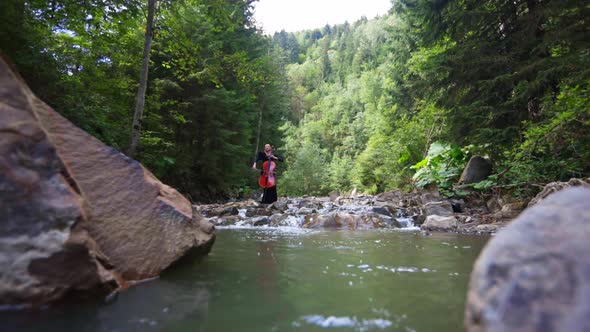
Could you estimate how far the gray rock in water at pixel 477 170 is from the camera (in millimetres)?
9961

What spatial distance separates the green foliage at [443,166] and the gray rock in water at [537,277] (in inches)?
374

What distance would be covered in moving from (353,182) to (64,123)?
1082 inches

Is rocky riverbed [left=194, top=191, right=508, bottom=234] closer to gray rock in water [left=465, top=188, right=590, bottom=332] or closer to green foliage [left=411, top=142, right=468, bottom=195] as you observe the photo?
green foliage [left=411, top=142, right=468, bottom=195]

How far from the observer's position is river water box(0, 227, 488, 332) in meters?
2.02

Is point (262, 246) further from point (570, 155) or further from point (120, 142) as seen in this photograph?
point (570, 155)

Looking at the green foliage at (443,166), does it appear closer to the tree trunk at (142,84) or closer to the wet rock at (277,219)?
the wet rock at (277,219)

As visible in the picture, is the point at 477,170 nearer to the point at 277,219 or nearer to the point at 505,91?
the point at 505,91

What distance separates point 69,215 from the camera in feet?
7.75

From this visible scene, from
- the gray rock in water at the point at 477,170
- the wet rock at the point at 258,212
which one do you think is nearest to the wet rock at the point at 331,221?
the wet rock at the point at 258,212

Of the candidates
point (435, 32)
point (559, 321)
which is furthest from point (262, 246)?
point (435, 32)

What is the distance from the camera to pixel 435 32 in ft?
35.3

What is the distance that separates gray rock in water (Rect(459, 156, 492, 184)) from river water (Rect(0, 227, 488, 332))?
629cm

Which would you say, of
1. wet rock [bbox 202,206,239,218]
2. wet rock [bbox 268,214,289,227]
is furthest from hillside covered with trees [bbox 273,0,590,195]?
wet rock [bbox 202,206,239,218]

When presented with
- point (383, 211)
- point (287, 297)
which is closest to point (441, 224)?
point (383, 211)
